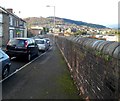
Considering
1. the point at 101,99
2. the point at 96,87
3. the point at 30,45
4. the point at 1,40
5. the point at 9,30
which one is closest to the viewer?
the point at 101,99

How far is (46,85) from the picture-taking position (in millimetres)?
8812

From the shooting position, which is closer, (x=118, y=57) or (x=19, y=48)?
(x=118, y=57)

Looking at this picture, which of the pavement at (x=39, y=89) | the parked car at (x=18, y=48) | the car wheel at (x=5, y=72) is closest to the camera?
the pavement at (x=39, y=89)

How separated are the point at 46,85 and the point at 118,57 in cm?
579

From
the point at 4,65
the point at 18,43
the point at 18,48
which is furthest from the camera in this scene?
the point at 18,43

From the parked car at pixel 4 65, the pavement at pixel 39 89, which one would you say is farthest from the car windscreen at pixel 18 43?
the pavement at pixel 39 89

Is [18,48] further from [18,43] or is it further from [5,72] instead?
[5,72]

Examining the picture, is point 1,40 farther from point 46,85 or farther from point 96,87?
point 96,87

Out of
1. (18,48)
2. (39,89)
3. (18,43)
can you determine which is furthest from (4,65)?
(18,43)

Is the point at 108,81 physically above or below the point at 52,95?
above

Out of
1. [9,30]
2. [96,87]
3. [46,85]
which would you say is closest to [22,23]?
[9,30]

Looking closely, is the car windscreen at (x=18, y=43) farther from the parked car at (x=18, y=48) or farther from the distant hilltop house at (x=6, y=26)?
the distant hilltop house at (x=6, y=26)

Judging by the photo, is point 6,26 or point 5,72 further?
point 6,26

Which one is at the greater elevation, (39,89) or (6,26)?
(6,26)
